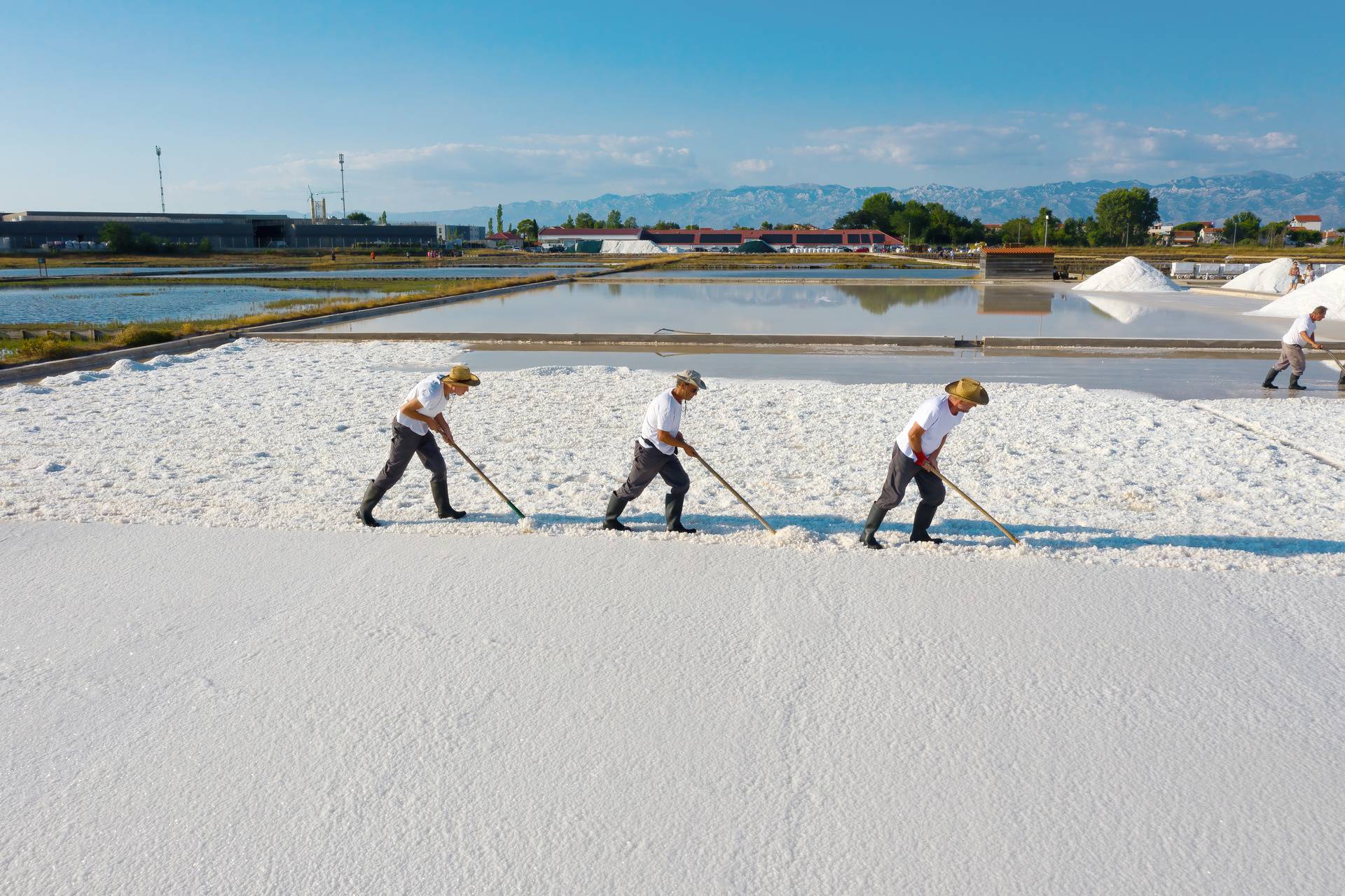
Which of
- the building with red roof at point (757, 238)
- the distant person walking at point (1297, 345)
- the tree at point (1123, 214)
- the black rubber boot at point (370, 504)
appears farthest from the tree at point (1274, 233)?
the black rubber boot at point (370, 504)

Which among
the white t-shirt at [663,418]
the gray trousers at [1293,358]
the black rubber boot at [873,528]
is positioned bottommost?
the black rubber boot at [873,528]

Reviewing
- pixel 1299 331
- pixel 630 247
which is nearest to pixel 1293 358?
pixel 1299 331

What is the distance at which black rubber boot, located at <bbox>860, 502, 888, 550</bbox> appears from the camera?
635 cm

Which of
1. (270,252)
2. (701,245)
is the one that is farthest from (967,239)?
(270,252)


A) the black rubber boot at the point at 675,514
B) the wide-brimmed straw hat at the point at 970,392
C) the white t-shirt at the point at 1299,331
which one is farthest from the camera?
the white t-shirt at the point at 1299,331

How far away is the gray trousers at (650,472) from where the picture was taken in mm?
6352

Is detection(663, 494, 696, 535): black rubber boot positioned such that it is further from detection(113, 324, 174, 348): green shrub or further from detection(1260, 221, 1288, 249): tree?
detection(1260, 221, 1288, 249): tree

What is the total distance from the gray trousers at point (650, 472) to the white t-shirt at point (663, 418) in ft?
0.28

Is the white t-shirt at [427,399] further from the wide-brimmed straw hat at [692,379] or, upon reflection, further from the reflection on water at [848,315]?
the reflection on water at [848,315]

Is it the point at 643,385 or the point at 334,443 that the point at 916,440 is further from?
the point at 643,385

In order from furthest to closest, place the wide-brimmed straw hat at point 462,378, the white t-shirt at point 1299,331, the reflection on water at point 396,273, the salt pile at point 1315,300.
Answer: the reflection on water at point 396,273 < the salt pile at point 1315,300 < the white t-shirt at point 1299,331 < the wide-brimmed straw hat at point 462,378

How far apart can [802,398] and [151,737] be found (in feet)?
30.3

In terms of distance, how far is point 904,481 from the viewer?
611 cm

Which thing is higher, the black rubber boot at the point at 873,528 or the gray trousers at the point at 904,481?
the gray trousers at the point at 904,481
